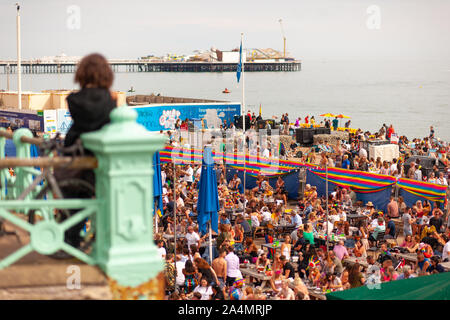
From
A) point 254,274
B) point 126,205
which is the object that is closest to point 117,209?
point 126,205

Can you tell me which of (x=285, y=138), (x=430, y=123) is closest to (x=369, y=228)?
(x=285, y=138)

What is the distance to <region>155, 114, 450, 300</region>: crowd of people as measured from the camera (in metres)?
10.4

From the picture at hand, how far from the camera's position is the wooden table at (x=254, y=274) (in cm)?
1116

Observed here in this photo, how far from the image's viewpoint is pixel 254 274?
37.2ft

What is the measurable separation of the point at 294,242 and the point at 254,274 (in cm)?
212

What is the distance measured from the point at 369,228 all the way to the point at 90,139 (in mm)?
A: 11759

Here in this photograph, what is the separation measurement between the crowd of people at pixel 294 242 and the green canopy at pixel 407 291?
161 cm

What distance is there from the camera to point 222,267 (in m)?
10.5

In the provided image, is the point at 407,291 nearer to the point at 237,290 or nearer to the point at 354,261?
the point at 237,290

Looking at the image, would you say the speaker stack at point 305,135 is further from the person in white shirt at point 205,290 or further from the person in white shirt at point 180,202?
the person in white shirt at point 205,290

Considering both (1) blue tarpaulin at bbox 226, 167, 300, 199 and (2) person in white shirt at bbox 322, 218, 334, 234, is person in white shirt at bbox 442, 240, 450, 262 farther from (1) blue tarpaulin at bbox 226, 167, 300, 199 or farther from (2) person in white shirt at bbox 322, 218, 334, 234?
(1) blue tarpaulin at bbox 226, 167, 300, 199

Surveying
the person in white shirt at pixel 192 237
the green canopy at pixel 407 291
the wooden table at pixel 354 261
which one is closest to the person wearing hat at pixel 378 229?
the wooden table at pixel 354 261
